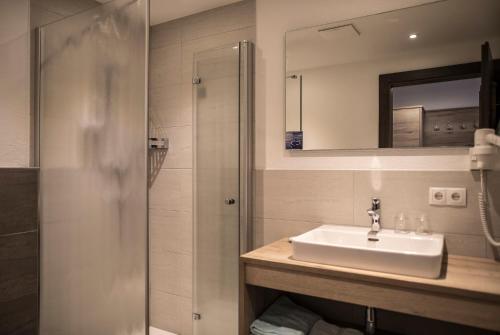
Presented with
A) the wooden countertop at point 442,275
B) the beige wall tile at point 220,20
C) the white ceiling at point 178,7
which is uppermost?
the white ceiling at point 178,7

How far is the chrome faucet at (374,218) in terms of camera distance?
1637mm

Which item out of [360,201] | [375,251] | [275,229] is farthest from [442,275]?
[275,229]

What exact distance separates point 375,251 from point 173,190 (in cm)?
163

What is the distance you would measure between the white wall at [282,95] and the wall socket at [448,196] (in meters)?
0.11

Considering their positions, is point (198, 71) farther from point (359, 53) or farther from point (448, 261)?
point (448, 261)

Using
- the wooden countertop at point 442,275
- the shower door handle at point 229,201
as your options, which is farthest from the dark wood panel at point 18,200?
the shower door handle at point 229,201

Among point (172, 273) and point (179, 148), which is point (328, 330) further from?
point (179, 148)

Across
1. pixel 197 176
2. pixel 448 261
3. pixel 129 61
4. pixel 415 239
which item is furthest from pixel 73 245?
pixel 448 261

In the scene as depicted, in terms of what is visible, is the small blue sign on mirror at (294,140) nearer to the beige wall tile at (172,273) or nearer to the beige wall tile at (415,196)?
the beige wall tile at (415,196)

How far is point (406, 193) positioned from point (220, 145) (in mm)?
1131

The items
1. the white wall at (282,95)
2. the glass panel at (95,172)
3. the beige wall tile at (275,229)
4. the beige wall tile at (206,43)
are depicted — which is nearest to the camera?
the glass panel at (95,172)

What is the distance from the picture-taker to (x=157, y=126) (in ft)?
8.66

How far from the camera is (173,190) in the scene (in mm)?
2553

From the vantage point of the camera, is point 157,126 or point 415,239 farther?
point 157,126
